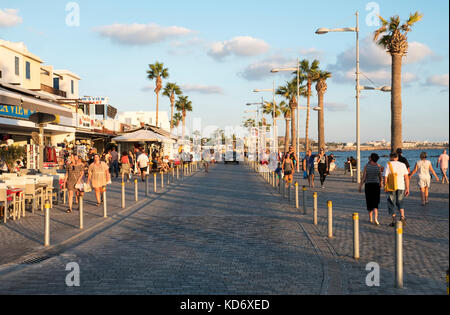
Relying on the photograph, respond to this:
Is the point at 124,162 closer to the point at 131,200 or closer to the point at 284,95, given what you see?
the point at 131,200

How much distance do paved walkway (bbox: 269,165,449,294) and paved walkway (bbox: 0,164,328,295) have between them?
16.5 inches

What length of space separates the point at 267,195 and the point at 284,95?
4153 centimetres

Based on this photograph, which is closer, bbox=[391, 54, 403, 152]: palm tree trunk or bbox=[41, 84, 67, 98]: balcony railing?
bbox=[391, 54, 403, 152]: palm tree trunk

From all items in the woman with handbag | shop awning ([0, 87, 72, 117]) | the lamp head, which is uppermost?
the lamp head

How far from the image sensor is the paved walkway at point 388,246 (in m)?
5.95

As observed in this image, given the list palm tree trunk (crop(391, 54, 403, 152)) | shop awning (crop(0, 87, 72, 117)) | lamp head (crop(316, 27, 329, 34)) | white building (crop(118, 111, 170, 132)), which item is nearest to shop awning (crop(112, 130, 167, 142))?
lamp head (crop(316, 27, 329, 34))

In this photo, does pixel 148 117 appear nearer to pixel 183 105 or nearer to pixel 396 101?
pixel 183 105

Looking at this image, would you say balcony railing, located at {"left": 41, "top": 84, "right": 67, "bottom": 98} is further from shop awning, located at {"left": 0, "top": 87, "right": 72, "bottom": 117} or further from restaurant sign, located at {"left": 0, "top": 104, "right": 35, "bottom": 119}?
shop awning, located at {"left": 0, "top": 87, "right": 72, "bottom": 117}

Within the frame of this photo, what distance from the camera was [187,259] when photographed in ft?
24.9

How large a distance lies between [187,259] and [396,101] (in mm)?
19736

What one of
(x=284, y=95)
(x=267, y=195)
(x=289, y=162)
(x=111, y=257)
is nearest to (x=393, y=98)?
(x=289, y=162)

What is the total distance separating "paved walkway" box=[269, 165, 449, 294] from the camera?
19.5 feet

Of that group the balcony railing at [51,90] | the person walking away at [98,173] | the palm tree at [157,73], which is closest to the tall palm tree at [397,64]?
the person walking away at [98,173]

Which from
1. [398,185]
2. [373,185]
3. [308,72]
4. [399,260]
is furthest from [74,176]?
[308,72]
